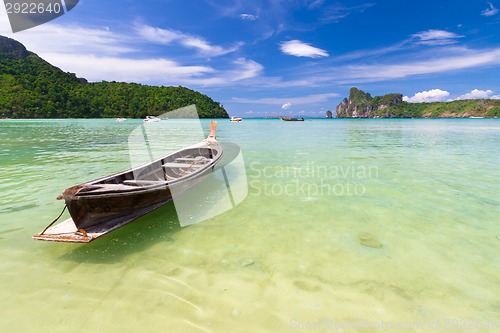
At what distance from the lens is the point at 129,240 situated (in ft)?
17.1

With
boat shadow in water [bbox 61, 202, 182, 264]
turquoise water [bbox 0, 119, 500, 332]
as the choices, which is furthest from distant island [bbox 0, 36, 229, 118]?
boat shadow in water [bbox 61, 202, 182, 264]

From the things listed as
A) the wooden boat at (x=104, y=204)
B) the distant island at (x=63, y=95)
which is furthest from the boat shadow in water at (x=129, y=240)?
the distant island at (x=63, y=95)

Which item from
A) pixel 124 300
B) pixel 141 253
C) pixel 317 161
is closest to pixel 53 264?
pixel 141 253

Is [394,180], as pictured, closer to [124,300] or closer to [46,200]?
[124,300]

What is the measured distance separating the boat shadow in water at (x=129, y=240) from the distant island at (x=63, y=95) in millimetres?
108978

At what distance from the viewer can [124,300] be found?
3557 millimetres

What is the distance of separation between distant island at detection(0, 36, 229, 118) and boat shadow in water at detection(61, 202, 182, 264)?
358ft

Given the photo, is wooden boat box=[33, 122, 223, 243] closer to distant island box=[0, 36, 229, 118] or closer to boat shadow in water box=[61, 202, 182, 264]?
boat shadow in water box=[61, 202, 182, 264]

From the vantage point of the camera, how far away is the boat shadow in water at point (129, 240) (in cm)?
455

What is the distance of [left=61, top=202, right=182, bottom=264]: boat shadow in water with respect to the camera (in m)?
4.55

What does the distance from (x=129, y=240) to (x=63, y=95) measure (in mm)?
120498

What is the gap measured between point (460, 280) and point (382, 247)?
4.15 feet

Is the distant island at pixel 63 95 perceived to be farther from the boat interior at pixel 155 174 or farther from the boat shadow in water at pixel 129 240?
the boat shadow in water at pixel 129 240

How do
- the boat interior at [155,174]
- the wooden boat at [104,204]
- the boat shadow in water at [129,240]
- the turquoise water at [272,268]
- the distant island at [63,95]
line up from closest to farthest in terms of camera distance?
the turquoise water at [272,268] < the wooden boat at [104,204] < the boat shadow in water at [129,240] < the boat interior at [155,174] < the distant island at [63,95]
